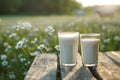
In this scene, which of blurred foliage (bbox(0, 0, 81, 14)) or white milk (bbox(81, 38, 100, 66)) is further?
blurred foliage (bbox(0, 0, 81, 14))

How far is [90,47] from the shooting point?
8.96 ft

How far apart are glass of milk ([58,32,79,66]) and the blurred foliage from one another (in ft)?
112

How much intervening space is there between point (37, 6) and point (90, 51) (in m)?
36.9

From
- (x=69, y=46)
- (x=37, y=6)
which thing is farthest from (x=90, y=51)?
(x=37, y=6)

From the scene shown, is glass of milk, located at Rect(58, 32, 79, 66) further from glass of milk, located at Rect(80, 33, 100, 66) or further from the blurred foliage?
the blurred foliage

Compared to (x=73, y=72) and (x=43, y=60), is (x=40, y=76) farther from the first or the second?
(x=43, y=60)

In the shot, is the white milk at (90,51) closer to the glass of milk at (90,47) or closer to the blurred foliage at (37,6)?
the glass of milk at (90,47)

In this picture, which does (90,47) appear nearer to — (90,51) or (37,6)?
(90,51)

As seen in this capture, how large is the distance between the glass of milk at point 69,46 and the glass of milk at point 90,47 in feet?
0.19

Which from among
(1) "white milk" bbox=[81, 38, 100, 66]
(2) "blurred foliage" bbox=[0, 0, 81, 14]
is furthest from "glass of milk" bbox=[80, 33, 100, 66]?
(2) "blurred foliage" bbox=[0, 0, 81, 14]

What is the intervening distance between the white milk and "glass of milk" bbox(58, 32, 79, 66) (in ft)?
0.21

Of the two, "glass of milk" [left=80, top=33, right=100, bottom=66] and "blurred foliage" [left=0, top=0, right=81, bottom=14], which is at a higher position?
"glass of milk" [left=80, top=33, right=100, bottom=66]

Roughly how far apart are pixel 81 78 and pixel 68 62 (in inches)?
18.2

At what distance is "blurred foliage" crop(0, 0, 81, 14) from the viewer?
36812mm
